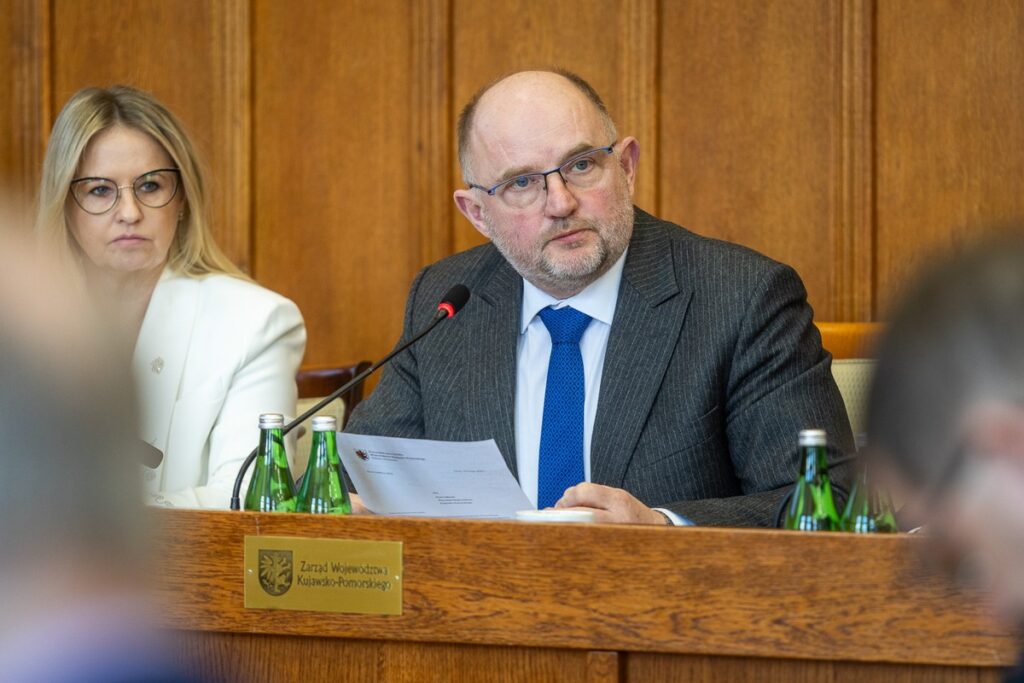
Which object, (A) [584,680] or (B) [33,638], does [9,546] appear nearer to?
(B) [33,638]

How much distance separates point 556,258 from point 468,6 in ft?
4.96

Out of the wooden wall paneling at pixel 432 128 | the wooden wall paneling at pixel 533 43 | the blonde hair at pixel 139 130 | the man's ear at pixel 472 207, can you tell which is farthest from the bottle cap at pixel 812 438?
the wooden wall paneling at pixel 432 128

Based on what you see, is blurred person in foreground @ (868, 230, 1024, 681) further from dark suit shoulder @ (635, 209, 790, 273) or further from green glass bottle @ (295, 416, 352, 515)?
dark suit shoulder @ (635, 209, 790, 273)

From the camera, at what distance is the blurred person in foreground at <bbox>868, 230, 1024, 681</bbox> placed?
1.98ft

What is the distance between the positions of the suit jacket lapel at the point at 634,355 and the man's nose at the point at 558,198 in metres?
0.17

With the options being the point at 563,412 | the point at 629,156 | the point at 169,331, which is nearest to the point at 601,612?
the point at 563,412

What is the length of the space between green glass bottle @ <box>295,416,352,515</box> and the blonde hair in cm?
125

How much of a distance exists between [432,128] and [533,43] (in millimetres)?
375

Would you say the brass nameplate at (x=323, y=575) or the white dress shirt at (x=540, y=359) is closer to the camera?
the brass nameplate at (x=323, y=575)

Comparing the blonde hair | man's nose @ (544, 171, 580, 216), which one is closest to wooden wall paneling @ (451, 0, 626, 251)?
the blonde hair

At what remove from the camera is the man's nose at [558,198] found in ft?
8.32

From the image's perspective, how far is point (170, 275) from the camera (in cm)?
307

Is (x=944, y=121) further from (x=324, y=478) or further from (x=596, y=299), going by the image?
(x=324, y=478)

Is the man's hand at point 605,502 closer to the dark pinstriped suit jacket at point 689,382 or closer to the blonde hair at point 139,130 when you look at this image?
the dark pinstriped suit jacket at point 689,382
